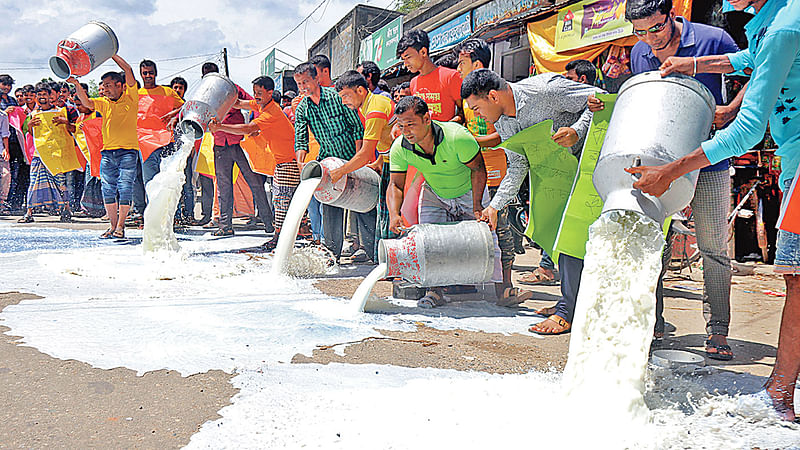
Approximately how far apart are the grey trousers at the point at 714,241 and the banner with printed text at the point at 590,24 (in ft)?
12.9

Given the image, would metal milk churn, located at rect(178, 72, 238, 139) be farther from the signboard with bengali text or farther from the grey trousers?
the signboard with bengali text

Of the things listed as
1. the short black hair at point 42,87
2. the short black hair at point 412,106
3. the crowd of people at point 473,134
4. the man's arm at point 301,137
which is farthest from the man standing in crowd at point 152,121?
the short black hair at point 412,106

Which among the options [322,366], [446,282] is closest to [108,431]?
[322,366]

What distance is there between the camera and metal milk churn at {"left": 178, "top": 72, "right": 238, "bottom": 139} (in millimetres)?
5359

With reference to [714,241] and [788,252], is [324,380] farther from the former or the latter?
[714,241]

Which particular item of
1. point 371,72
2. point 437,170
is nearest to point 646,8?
point 437,170

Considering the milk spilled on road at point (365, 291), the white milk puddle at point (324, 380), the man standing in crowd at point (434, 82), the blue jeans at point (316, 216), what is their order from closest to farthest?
the white milk puddle at point (324, 380) → the milk spilled on road at point (365, 291) → the man standing in crowd at point (434, 82) → the blue jeans at point (316, 216)

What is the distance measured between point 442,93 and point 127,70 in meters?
3.70

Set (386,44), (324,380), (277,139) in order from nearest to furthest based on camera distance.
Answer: (324,380)
(277,139)
(386,44)

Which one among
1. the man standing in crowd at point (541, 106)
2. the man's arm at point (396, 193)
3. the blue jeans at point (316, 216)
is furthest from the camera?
the blue jeans at point (316, 216)

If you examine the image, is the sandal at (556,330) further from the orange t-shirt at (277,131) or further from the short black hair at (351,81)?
the orange t-shirt at (277,131)

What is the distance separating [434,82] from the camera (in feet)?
15.3

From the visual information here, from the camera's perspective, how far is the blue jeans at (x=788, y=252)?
2.02 meters

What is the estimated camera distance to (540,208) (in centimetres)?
338
